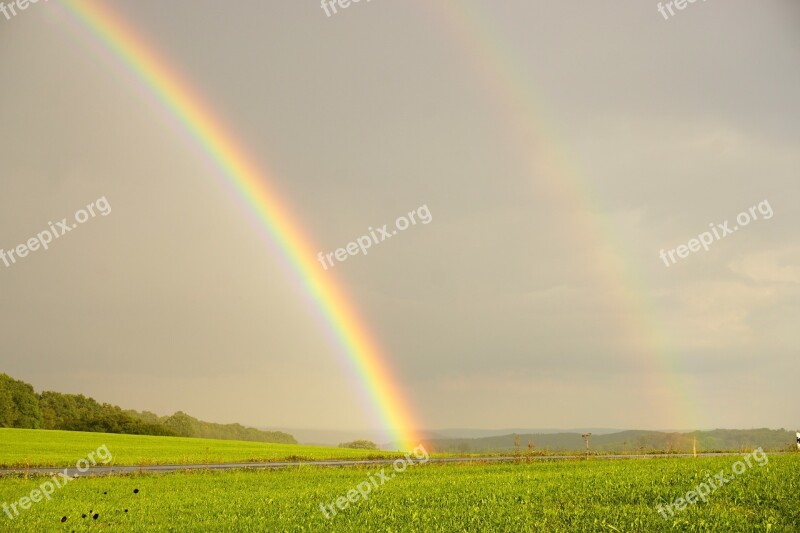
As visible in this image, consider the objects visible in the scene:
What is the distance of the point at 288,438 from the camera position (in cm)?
17988

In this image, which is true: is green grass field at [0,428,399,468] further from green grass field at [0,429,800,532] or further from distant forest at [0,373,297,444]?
distant forest at [0,373,297,444]

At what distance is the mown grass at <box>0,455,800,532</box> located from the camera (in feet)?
50.3

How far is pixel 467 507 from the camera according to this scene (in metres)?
18.8

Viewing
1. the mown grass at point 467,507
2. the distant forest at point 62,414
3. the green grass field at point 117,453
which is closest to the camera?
the mown grass at point 467,507

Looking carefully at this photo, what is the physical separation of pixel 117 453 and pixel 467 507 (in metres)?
58.9

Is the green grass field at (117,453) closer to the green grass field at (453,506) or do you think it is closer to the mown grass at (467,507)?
the green grass field at (453,506)

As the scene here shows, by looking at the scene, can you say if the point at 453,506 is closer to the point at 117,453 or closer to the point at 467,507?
the point at 467,507

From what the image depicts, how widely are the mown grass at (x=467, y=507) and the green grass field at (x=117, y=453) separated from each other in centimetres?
2634

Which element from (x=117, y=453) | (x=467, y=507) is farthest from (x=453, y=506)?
(x=117, y=453)

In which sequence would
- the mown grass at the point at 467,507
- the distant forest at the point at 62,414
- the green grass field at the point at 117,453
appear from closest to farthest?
the mown grass at the point at 467,507 → the green grass field at the point at 117,453 → the distant forest at the point at 62,414

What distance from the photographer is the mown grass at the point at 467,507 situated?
50.3 feet

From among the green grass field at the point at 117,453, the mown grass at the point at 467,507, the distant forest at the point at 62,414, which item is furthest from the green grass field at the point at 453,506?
the distant forest at the point at 62,414

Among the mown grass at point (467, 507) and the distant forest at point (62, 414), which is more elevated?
the distant forest at point (62, 414)

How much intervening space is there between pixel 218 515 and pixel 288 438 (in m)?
167
